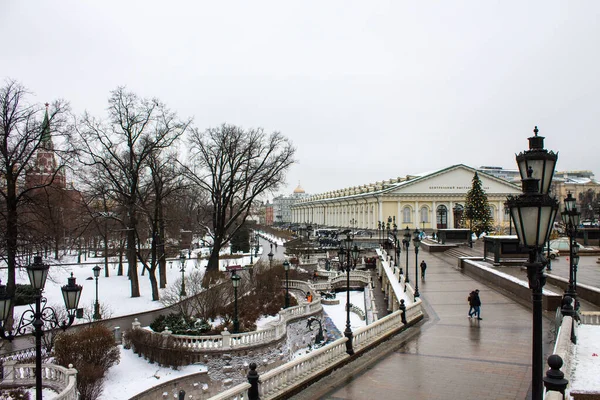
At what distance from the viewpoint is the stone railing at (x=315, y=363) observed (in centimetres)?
873

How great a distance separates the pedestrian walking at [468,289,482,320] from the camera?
14961 millimetres

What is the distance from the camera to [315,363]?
10430 mm

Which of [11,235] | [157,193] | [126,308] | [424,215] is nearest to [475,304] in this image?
[11,235]

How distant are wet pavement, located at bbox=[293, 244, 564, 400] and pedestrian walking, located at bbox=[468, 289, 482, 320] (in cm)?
26

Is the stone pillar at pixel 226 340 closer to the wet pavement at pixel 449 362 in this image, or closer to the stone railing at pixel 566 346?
the wet pavement at pixel 449 362

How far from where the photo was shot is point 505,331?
13703mm

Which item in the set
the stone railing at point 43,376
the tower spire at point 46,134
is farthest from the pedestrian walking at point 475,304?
the tower spire at point 46,134

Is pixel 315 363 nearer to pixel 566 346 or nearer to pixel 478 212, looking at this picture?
pixel 566 346

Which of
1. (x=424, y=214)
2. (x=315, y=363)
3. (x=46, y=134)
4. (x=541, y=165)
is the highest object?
(x=46, y=134)

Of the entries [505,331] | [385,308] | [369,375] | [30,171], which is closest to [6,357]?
[30,171]

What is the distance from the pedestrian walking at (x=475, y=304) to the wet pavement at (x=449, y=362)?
26 centimetres

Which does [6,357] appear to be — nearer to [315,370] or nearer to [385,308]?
[315,370]

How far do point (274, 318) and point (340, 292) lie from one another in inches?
486

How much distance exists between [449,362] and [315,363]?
3.22 meters
